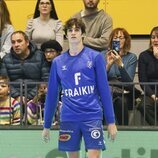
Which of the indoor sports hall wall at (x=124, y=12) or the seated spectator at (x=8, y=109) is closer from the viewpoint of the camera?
the seated spectator at (x=8, y=109)

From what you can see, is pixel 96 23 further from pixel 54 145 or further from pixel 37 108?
pixel 54 145

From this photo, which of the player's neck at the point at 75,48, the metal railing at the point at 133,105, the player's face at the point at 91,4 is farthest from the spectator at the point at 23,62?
the player's neck at the point at 75,48

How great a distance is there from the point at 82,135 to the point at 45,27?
3.73m

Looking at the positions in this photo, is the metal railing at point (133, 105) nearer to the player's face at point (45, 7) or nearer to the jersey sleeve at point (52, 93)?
the player's face at point (45, 7)

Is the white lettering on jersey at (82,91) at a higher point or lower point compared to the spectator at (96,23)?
lower

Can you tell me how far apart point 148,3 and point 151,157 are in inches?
137

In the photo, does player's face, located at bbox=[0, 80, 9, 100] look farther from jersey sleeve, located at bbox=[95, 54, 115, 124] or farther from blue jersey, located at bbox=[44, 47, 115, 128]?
jersey sleeve, located at bbox=[95, 54, 115, 124]

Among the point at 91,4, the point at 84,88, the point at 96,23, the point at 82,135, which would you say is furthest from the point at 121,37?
the point at 82,135

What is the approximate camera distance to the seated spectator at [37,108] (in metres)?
8.55

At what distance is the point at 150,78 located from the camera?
902 centimetres

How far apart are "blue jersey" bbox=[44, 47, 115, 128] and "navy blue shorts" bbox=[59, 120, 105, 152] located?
0.20 ft

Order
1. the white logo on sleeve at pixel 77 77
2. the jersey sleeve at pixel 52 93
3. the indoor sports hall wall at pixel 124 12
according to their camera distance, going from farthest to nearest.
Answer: the indoor sports hall wall at pixel 124 12, the jersey sleeve at pixel 52 93, the white logo on sleeve at pixel 77 77

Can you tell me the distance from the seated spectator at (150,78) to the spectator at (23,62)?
1.45m

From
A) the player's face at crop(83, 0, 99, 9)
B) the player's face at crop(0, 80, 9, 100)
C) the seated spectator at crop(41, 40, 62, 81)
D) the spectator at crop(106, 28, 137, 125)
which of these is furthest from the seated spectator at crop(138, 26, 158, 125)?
the player's face at crop(0, 80, 9, 100)
